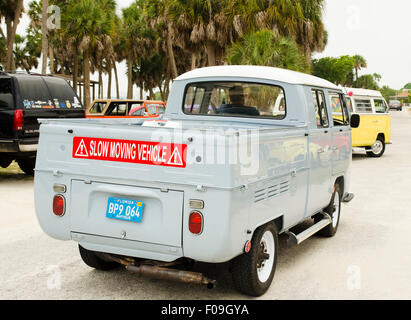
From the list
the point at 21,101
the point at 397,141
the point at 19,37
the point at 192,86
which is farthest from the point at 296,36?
the point at 19,37

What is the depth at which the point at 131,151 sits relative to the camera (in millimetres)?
4035

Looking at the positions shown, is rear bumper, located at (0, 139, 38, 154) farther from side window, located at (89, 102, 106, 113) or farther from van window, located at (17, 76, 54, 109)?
side window, located at (89, 102, 106, 113)

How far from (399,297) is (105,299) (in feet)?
8.47

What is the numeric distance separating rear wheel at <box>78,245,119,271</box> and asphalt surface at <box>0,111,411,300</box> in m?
0.07

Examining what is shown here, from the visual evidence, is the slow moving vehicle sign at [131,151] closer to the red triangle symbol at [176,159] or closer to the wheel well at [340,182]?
the red triangle symbol at [176,159]

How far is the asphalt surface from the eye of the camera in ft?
14.8

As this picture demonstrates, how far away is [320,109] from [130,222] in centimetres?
290

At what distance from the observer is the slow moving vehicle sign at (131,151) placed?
3861mm

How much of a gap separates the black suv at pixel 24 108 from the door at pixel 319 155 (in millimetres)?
6225

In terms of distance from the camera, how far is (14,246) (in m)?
5.95

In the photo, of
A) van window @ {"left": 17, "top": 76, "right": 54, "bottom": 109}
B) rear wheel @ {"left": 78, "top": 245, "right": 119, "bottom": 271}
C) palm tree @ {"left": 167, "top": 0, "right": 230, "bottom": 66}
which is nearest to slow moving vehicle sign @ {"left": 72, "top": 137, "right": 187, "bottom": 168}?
rear wheel @ {"left": 78, "top": 245, "right": 119, "bottom": 271}

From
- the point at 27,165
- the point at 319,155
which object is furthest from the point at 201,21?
the point at 319,155

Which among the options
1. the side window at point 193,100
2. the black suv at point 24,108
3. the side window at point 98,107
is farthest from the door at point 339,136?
the side window at point 98,107
